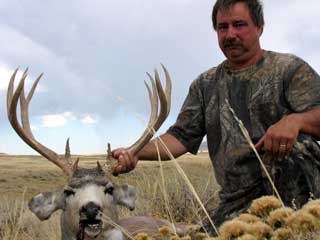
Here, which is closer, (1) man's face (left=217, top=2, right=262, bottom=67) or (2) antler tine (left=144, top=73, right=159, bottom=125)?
(1) man's face (left=217, top=2, right=262, bottom=67)

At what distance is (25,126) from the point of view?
18.7 feet

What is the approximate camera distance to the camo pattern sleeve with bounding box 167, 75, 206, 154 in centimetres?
541

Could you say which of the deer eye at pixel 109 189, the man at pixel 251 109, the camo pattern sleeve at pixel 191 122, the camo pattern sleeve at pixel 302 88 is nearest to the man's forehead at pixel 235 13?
the man at pixel 251 109

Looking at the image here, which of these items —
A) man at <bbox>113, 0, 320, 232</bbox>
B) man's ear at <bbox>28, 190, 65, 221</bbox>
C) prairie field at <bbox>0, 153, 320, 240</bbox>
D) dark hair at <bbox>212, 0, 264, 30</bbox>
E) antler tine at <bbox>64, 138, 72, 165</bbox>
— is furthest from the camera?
antler tine at <bbox>64, 138, 72, 165</bbox>

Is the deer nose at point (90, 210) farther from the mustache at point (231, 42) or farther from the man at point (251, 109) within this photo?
the mustache at point (231, 42)

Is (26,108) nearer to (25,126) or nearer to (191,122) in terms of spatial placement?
(25,126)

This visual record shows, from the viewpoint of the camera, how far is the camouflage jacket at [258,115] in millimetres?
4633

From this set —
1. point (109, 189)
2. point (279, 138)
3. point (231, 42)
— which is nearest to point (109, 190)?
point (109, 189)

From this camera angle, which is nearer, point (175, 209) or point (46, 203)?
point (46, 203)

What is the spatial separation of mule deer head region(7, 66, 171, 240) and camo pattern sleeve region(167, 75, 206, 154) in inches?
8.7

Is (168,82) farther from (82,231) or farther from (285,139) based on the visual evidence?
(285,139)

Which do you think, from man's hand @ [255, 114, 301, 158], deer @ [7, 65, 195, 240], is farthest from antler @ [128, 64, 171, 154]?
man's hand @ [255, 114, 301, 158]

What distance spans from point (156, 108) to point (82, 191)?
122 centimetres

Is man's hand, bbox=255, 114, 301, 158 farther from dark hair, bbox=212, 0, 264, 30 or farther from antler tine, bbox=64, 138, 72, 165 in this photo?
antler tine, bbox=64, 138, 72, 165
